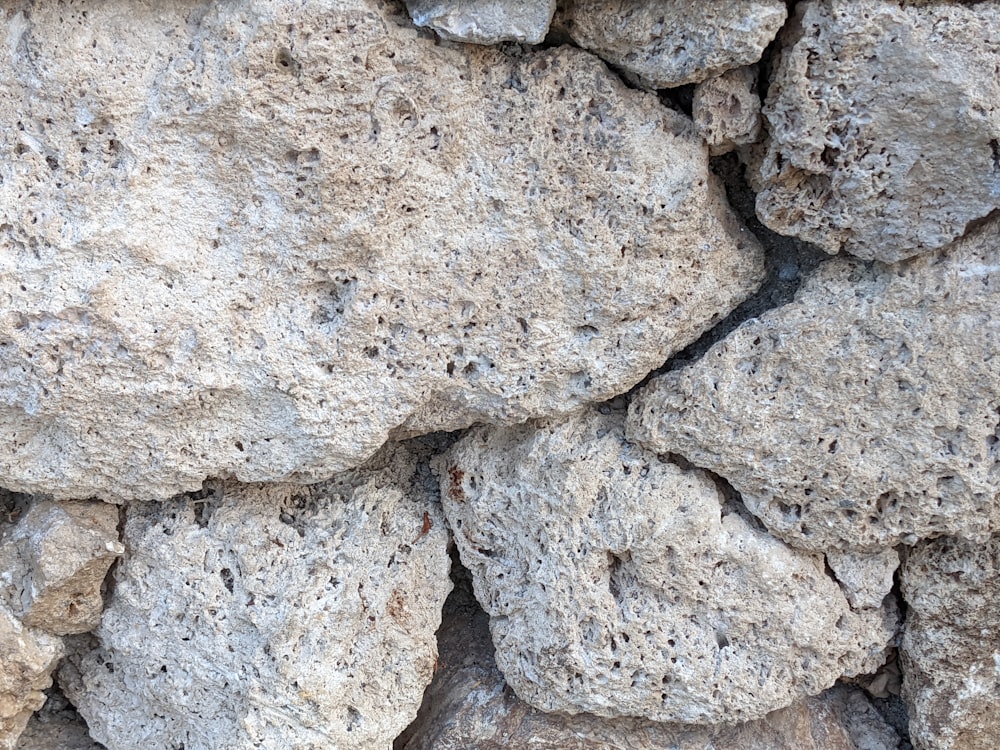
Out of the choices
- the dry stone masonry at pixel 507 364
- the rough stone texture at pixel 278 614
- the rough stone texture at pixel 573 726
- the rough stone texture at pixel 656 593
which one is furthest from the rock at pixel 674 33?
the rough stone texture at pixel 573 726

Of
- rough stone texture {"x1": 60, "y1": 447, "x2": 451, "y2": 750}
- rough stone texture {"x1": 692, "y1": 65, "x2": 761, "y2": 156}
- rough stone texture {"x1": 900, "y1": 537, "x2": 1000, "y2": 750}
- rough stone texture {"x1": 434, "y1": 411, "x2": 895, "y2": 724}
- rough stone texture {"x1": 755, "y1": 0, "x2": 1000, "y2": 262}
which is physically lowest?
rough stone texture {"x1": 60, "y1": 447, "x2": 451, "y2": 750}

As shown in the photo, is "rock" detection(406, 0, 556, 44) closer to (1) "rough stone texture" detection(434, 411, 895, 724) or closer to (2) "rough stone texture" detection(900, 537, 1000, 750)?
(1) "rough stone texture" detection(434, 411, 895, 724)

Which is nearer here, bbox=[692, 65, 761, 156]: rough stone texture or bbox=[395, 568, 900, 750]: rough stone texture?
bbox=[692, 65, 761, 156]: rough stone texture

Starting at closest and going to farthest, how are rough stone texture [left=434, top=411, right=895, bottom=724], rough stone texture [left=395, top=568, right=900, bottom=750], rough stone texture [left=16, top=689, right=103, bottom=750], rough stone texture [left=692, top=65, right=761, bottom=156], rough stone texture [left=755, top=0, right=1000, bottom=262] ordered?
rough stone texture [left=755, top=0, right=1000, bottom=262] → rough stone texture [left=692, top=65, right=761, bottom=156] → rough stone texture [left=434, top=411, right=895, bottom=724] → rough stone texture [left=395, top=568, right=900, bottom=750] → rough stone texture [left=16, top=689, right=103, bottom=750]

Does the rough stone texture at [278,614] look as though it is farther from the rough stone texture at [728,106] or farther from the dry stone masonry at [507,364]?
the rough stone texture at [728,106]

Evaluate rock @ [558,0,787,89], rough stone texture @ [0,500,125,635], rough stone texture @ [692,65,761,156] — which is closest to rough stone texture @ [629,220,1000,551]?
rough stone texture @ [692,65,761,156]

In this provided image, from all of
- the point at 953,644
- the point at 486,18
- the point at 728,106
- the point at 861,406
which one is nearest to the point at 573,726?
the point at 953,644

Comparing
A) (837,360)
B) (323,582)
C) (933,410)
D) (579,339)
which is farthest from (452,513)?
(933,410)
